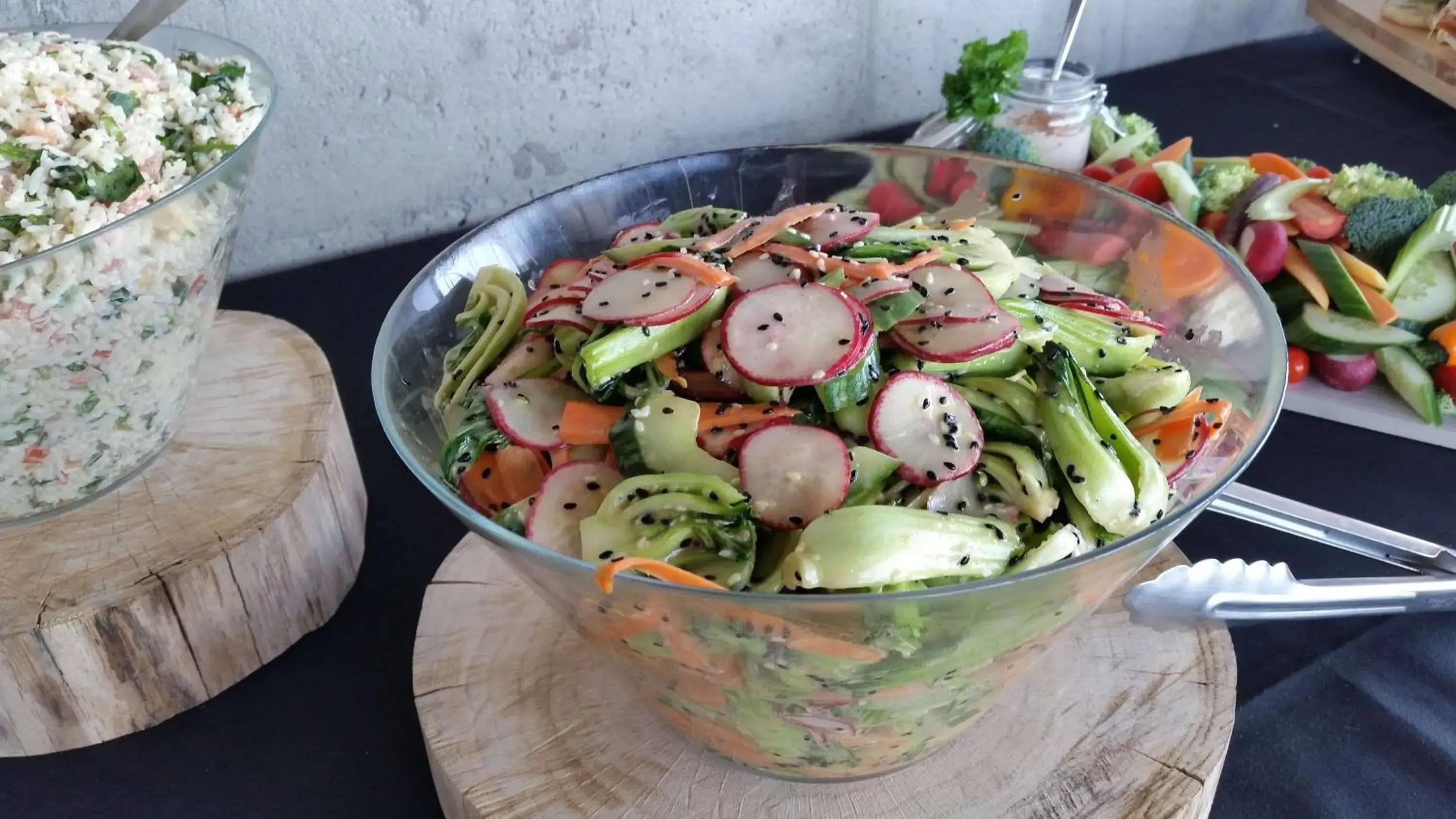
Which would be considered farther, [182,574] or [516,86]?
[516,86]

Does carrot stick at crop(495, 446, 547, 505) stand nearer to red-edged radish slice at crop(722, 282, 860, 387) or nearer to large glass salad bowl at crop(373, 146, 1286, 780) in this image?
large glass salad bowl at crop(373, 146, 1286, 780)

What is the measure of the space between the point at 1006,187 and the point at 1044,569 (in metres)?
0.53

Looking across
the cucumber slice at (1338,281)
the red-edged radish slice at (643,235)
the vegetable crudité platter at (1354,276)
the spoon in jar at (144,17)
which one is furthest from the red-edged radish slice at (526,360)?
the cucumber slice at (1338,281)

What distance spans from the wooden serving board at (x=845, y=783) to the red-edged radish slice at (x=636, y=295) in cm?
30

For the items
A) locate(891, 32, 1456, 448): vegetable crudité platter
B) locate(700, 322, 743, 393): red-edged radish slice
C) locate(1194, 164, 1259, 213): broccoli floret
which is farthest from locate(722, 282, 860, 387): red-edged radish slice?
locate(1194, 164, 1259, 213): broccoli floret

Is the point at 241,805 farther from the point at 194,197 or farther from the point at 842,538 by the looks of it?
the point at 842,538

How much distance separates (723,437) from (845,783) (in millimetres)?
285

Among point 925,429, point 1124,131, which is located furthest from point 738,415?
point 1124,131

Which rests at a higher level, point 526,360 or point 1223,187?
point 526,360

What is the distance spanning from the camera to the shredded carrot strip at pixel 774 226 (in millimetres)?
823

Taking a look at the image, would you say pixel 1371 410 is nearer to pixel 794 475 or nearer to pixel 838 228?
pixel 838 228

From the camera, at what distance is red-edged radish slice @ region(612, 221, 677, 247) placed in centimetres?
90

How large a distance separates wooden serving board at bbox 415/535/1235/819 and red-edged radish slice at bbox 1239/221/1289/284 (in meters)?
0.69

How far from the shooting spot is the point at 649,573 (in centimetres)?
60
